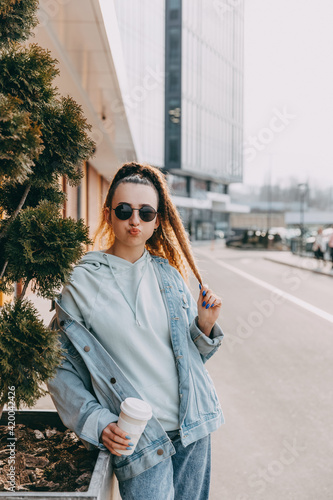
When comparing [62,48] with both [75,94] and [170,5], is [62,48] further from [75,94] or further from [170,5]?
[170,5]

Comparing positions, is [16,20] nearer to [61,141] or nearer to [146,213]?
[61,141]

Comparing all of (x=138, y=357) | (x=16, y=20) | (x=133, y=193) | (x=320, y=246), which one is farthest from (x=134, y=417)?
(x=320, y=246)

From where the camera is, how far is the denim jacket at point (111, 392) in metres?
1.74

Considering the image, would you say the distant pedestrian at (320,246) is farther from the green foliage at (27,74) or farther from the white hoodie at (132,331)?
the green foliage at (27,74)

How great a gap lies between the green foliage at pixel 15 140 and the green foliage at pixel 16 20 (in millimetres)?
392

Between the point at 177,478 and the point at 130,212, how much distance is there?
106cm

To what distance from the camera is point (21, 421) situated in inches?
90.7

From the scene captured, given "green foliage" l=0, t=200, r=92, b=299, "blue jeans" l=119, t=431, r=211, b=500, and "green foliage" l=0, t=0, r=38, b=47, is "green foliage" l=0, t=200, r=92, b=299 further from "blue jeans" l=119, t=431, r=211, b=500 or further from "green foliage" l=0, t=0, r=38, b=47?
"blue jeans" l=119, t=431, r=211, b=500

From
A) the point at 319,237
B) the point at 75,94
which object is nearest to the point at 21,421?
the point at 75,94

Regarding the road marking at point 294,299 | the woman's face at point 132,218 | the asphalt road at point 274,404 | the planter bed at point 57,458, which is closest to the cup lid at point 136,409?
the planter bed at point 57,458

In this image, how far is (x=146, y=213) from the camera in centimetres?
199

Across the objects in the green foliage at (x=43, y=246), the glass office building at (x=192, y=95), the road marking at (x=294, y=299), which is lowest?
the road marking at (x=294, y=299)

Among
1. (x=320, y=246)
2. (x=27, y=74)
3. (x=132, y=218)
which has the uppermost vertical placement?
(x=27, y=74)

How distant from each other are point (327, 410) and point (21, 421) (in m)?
3.18
